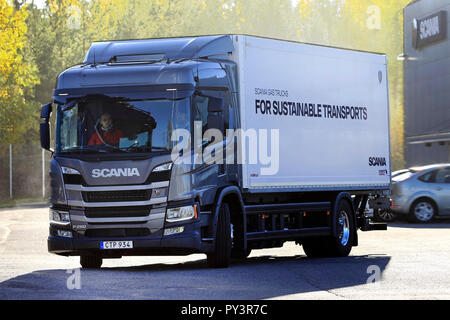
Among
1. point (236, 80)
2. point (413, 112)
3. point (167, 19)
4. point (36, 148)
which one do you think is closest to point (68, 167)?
point (236, 80)

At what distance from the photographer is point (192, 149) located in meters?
14.2

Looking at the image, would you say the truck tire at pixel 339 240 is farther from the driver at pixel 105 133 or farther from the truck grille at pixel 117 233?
the driver at pixel 105 133

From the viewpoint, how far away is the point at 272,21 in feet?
352

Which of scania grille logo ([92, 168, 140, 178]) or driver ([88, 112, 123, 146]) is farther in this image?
driver ([88, 112, 123, 146])

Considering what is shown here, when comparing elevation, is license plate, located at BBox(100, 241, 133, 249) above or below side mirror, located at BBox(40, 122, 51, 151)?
below

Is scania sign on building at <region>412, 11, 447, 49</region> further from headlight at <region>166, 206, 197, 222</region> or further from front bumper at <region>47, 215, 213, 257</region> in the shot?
headlight at <region>166, 206, 197, 222</region>

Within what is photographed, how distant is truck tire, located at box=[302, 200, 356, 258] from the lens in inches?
723

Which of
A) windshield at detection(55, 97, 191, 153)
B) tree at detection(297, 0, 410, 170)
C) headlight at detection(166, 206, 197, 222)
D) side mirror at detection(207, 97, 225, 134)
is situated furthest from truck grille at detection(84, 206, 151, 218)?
Answer: tree at detection(297, 0, 410, 170)

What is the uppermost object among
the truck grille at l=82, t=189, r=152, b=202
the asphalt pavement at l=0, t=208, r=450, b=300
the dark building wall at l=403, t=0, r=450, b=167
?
the dark building wall at l=403, t=0, r=450, b=167

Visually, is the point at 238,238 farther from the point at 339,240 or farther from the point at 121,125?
the point at 339,240

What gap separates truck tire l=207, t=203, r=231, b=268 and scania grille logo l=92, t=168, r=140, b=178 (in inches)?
61.0

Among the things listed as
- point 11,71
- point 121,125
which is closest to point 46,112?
point 121,125
